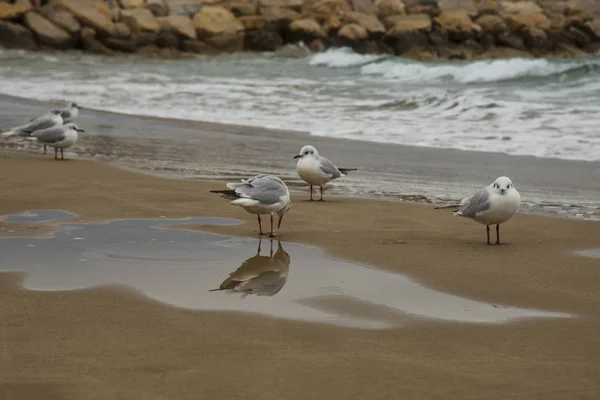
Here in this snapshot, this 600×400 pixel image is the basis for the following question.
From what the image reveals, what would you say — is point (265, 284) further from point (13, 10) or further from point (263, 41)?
point (263, 41)

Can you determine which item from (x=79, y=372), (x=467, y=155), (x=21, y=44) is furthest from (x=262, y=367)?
(x=21, y=44)

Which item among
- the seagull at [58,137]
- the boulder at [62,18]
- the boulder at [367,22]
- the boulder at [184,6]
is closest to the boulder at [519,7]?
the boulder at [367,22]

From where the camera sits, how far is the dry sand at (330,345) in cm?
337

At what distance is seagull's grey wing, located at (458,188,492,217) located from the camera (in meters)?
6.15

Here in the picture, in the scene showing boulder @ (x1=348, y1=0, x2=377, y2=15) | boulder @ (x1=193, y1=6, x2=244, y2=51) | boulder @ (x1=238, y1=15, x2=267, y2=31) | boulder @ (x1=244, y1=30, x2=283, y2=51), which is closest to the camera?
boulder @ (x1=193, y1=6, x2=244, y2=51)

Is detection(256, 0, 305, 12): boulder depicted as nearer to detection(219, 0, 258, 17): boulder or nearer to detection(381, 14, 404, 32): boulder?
detection(219, 0, 258, 17): boulder

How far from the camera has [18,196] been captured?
24.2ft

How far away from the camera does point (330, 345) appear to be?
3.88 metres

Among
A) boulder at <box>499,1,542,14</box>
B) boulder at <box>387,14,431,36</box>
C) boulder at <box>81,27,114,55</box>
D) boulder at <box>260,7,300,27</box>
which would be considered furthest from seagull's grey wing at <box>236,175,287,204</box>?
boulder at <box>499,1,542,14</box>

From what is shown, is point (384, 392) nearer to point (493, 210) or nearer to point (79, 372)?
point (79, 372)

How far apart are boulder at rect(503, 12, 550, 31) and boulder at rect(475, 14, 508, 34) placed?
1.87 ft

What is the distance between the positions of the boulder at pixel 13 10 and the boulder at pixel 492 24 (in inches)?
708

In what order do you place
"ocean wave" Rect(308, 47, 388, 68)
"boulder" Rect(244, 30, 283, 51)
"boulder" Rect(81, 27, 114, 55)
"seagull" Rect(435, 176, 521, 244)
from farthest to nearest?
1. "boulder" Rect(244, 30, 283, 51)
2. "boulder" Rect(81, 27, 114, 55)
3. "ocean wave" Rect(308, 47, 388, 68)
4. "seagull" Rect(435, 176, 521, 244)

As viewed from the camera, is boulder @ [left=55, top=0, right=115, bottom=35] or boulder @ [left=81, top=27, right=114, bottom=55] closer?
boulder @ [left=81, top=27, right=114, bottom=55]
